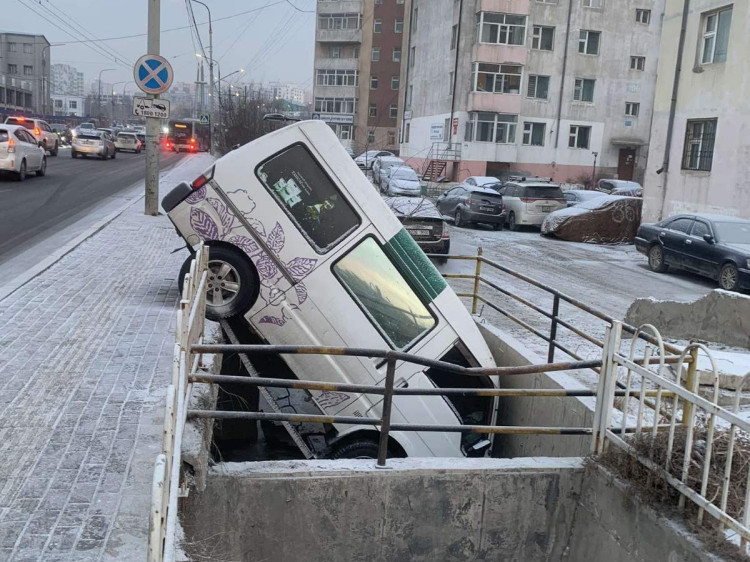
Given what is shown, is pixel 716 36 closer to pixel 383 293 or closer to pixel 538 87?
pixel 383 293

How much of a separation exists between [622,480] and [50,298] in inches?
252

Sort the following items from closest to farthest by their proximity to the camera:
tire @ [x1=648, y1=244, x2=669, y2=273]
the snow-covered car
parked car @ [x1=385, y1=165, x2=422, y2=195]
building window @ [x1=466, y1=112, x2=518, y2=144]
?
tire @ [x1=648, y1=244, x2=669, y2=273], the snow-covered car, parked car @ [x1=385, y1=165, x2=422, y2=195], building window @ [x1=466, y1=112, x2=518, y2=144]

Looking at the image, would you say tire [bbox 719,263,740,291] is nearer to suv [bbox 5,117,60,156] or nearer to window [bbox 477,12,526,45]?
suv [bbox 5,117,60,156]

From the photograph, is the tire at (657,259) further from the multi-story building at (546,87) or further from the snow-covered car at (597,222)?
the multi-story building at (546,87)

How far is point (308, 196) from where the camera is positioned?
7238mm

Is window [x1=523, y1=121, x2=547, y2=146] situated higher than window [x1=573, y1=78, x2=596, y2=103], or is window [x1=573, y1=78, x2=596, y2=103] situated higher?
window [x1=573, y1=78, x2=596, y2=103]

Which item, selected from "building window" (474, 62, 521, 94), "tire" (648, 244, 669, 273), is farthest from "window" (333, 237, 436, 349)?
"building window" (474, 62, 521, 94)

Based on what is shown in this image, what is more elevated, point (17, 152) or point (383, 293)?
point (17, 152)

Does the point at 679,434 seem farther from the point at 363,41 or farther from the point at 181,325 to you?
the point at 363,41

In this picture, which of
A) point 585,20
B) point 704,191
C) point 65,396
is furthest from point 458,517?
point 585,20

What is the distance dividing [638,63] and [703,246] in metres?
35.6

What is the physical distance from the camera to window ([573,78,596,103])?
1847 inches

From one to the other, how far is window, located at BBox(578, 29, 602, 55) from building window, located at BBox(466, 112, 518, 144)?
617 centimetres

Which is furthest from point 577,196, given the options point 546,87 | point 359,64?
point 359,64
